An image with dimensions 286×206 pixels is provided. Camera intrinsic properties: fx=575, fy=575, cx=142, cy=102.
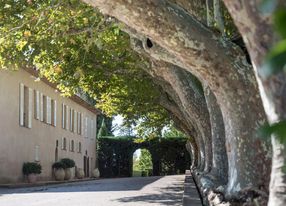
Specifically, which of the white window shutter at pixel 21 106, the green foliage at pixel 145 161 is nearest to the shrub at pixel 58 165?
the white window shutter at pixel 21 106

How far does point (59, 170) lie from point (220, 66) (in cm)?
3399

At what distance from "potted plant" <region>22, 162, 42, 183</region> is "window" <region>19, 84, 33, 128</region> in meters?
2.38

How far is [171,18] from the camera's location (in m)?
5.65

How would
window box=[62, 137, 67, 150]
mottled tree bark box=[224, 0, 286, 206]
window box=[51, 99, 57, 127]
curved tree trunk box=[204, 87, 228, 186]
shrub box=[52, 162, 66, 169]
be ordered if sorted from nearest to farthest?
mottled tree bark box=[224, 0, 286, 206]
curved tree trunk box=[204, 87, 228, 186]
shrub box=[52, 162, 66, 169]
window box=[51, 99, 57, 127]
window box=[62, 137, 67, 150]

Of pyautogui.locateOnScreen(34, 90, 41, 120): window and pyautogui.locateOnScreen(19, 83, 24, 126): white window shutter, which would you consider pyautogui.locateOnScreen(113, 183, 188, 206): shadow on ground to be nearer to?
pyautogui.locateOnScreen(19, 83, 24, 126): white window shutter

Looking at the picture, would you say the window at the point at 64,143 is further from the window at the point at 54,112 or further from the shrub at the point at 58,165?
the shrub at the point at 58,165

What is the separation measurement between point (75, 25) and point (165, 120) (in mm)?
18234

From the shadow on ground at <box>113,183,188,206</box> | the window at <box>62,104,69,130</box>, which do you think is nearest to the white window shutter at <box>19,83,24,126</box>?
the window at <box>62,104,69,130</box>

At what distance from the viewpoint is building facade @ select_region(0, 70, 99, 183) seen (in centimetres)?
3055

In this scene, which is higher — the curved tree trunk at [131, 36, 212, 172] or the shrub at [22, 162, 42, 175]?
the curved tree trunk at [131, 36, 212, 172]

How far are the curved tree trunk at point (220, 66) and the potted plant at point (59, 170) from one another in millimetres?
32802

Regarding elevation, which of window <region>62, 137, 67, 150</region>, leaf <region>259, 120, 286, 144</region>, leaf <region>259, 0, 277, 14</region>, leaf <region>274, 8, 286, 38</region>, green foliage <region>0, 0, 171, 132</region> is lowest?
leaf <region>259, 120, 286, 144</region>

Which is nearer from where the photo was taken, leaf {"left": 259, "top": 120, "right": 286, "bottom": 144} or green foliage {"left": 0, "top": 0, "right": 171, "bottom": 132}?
leaf {"left": 259, "top": 120, "right": 286, "bottom": 144}

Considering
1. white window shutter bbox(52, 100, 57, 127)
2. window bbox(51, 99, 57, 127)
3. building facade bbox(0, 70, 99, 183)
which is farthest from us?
white window shutter bbox(52, 100, 57, 127)
